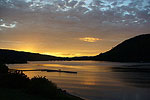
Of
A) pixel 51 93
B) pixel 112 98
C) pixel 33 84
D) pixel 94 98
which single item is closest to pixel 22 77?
pixel 33 84

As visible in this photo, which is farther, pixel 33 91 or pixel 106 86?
pixel 106 86

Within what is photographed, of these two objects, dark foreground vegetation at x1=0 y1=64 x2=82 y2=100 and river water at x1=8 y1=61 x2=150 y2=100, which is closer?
dark foreground vegetation at x1=0 y1=64 x2=82 y2=100

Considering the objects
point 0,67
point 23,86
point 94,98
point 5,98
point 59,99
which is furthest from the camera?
point 0,67

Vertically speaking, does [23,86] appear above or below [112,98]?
above

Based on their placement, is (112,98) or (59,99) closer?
(59,99)

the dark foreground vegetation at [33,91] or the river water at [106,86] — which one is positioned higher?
the dark foreground vegetation at [33,91]

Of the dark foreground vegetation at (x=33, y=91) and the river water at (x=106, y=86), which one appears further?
the river water at (x=106, y=86)

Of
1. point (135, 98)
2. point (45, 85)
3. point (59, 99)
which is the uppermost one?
point (45, 85)

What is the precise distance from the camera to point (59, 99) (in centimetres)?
1742

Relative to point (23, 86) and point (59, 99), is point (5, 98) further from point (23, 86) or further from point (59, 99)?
point (23, 86)

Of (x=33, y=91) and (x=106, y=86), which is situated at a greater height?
(x=33, y=91)

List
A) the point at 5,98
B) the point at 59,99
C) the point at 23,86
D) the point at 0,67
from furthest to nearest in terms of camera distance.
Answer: the point at 0,67 → the point at 23,86 → the point at 59,99 → the point at 5,98

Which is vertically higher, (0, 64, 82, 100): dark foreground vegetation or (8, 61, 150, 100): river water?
(0, 64, 82, 100): dark foreground vegetation

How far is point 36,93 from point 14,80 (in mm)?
4789
